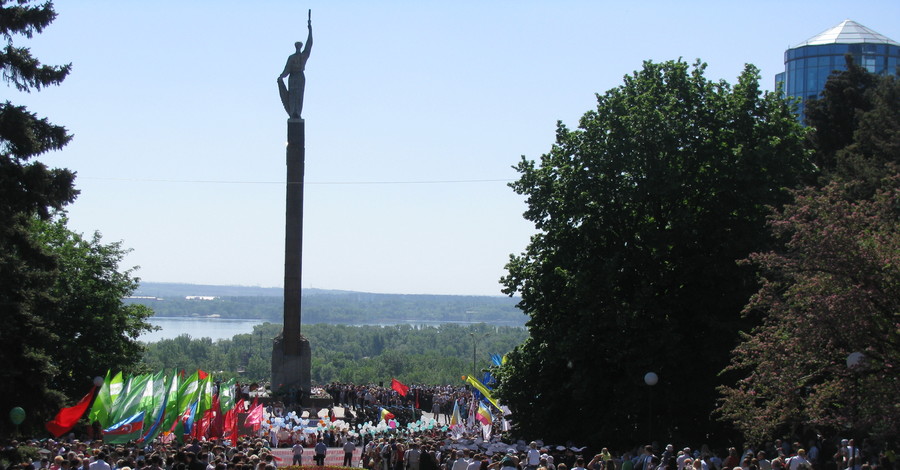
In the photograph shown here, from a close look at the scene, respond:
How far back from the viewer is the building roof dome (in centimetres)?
8562

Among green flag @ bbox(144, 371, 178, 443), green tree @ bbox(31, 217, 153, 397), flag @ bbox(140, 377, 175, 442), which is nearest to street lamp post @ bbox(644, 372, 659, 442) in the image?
green flag @ bbox(144, 371, 178, 443)

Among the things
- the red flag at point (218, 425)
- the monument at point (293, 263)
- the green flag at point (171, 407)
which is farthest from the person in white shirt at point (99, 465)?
the monument at point (293, 263)

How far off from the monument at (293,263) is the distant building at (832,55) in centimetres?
5202

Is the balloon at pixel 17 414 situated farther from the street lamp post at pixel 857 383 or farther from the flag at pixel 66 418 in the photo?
the street lamp post at pixel 857 383

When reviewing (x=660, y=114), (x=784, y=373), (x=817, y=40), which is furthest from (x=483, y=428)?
(x=817, y=40)

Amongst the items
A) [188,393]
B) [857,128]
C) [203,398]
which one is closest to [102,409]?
[188,393]

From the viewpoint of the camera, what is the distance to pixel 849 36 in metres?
86.3

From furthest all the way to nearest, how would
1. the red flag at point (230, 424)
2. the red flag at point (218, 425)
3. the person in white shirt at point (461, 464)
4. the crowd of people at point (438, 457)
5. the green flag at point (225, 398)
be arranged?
the red flag at point (230, 424), the green flag at point (225, 398), the red flag at point (218, 425), the person in white shirt at point (461, 464), the crowd of people at point (438, 457)

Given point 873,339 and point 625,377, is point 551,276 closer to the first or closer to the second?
point 625,377

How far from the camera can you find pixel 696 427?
1025 inches

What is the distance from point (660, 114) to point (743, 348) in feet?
28.3

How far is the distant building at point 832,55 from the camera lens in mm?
84438

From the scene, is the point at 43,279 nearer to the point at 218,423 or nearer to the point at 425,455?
the point at 218,423

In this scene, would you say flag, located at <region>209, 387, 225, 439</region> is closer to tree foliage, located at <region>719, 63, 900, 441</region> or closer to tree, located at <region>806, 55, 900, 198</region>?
tree foliage, located at <region>719, 63, 900, 441</region>
